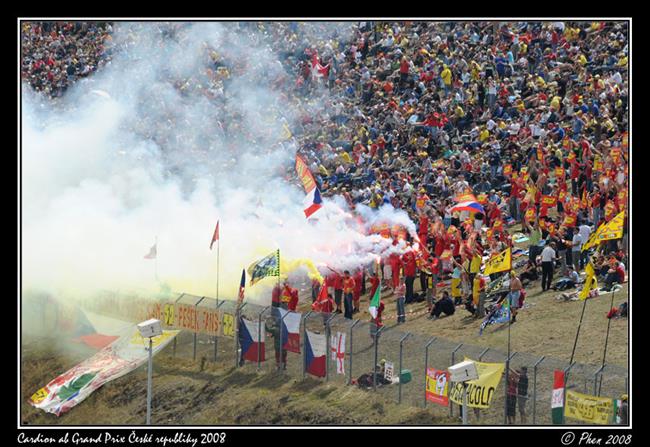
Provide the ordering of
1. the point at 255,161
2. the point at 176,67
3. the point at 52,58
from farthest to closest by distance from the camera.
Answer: the point at 52,58, the point at 176,67, the point at 255,161

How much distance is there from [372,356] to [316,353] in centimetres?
147

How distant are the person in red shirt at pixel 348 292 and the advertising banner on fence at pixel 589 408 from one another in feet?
30.1

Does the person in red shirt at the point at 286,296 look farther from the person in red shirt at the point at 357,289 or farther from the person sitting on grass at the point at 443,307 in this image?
the person sitting on grass at the point at 443,307

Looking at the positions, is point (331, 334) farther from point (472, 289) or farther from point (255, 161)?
point (255, 161)

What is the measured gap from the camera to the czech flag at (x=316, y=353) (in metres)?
29.2

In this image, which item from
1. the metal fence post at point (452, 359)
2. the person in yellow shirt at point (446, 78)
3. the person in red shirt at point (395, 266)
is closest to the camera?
the metal fence post at point (452, 359)

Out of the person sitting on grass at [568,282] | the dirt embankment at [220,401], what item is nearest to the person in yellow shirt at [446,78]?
the person sitting on grass at [568,282]

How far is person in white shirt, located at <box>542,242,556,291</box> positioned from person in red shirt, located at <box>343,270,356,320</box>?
14.0ft

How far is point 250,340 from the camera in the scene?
31.0 m

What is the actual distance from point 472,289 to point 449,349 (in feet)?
21.1

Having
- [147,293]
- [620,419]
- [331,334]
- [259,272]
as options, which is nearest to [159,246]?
[147,293]

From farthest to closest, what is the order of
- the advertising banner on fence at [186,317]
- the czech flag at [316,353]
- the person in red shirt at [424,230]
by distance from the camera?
the person in red shirt at [424,230] → the advertising banner on fence at [186,317] → the czech flag at [316,353]

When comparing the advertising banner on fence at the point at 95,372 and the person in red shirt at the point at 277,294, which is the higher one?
the person in red shirt at the point at 277,294

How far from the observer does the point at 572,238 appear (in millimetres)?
33938
